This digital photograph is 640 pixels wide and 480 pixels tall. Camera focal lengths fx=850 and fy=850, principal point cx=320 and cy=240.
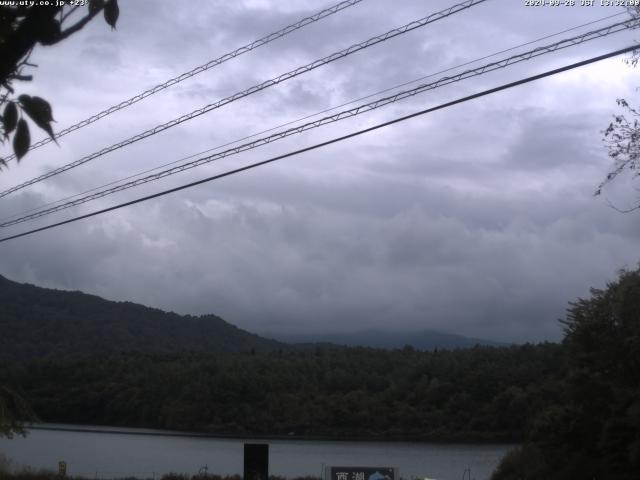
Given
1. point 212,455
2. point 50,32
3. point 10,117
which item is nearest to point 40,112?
point 10,117

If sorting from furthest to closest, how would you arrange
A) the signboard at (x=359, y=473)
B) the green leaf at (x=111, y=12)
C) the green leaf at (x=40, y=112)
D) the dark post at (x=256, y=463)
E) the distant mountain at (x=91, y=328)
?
1. the distant mountain at (x=91, y=328)
2. the dark post at (x=256, y=463)
3. the signboard at (x=359, y=473)
4. the green leaf at (x=111, y=12)
5. the green leaf at (x=40, y=112)

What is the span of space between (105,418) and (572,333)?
28.4 m

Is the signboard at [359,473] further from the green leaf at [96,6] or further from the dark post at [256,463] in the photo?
the green leaf at [96,6]

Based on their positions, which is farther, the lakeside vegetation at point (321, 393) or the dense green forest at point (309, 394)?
the dense green forest at point (309, 394)

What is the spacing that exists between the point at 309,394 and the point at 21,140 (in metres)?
42.5

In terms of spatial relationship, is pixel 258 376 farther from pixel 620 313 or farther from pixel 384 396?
pixel 620 313

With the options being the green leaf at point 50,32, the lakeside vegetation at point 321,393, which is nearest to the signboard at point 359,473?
the lakeside vegetation at point 321,393

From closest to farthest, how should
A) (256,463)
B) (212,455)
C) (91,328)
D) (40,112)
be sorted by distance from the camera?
(40,112) < (256,463) < (212,455) < (91,328)

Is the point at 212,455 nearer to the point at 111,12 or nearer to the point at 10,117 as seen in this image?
the point at 111,12

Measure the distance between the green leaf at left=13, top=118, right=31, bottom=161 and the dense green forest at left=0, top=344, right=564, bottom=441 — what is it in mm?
35173

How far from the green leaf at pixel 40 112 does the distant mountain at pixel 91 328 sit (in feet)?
210

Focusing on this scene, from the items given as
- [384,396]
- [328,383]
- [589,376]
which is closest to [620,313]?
[589,376]

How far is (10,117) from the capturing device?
150 inches

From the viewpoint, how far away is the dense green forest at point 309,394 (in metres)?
38.9
